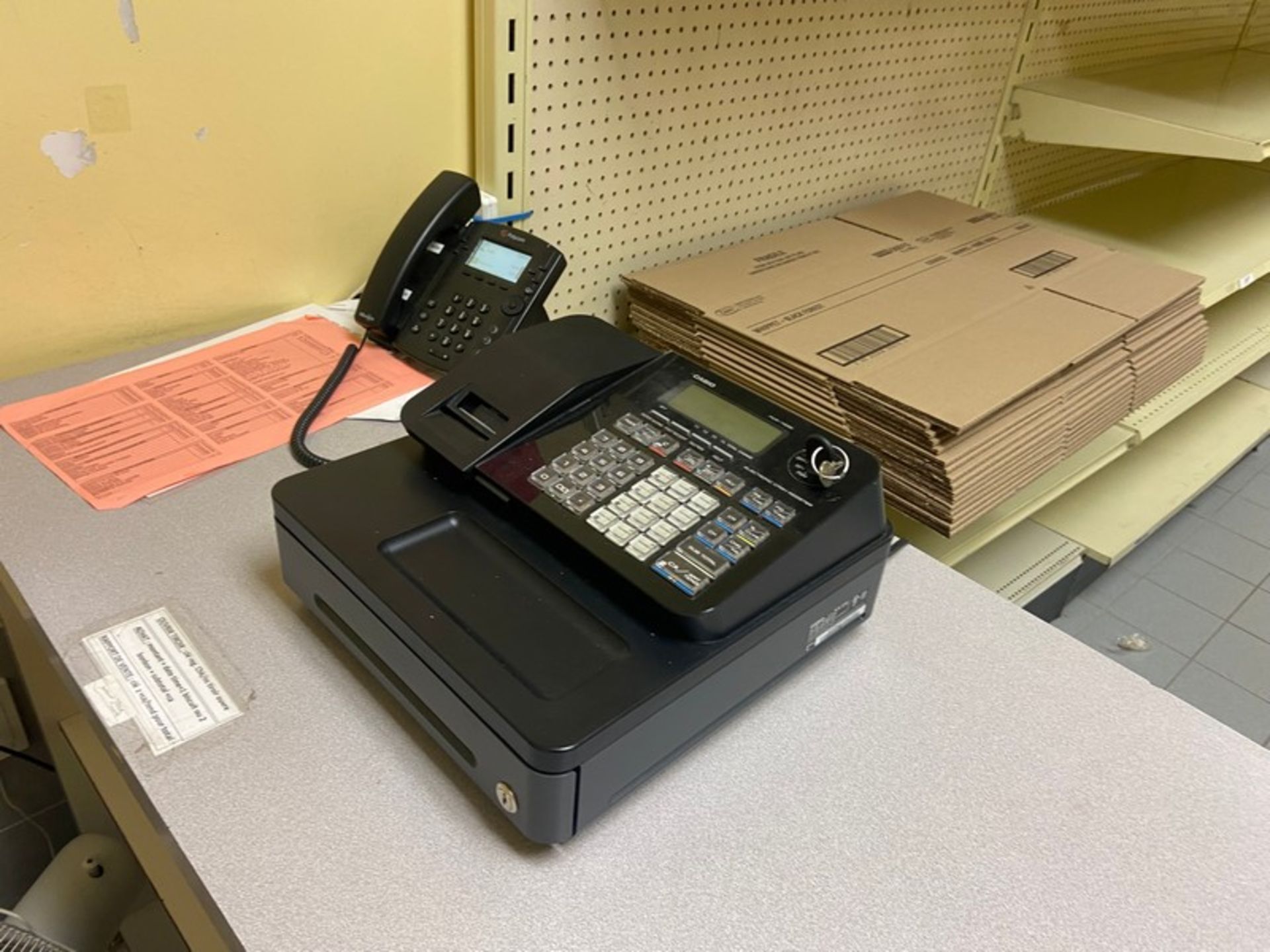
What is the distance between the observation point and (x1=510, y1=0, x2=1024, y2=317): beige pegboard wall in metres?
1.02

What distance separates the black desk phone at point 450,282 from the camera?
900 mm

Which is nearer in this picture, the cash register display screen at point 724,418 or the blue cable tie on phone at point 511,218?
the cash register display screen at point 724,418

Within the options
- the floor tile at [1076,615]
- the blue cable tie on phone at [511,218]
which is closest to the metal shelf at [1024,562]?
the floor tile at [1076,615]

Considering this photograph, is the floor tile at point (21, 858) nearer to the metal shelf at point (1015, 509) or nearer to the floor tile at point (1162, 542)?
the metal shelf at point (1015, 509)

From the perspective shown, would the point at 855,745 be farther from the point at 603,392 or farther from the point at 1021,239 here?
the point at 1021,239

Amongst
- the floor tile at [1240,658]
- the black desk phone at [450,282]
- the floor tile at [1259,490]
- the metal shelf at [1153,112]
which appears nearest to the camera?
the black desk phone at [450,282]

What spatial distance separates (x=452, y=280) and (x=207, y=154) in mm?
258

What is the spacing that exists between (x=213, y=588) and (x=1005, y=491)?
79cm

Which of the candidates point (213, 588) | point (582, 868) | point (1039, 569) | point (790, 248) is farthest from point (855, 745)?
point (1039, 569)

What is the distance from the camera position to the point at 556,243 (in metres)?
1.11

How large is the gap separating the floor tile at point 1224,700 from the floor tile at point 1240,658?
0.02 metres

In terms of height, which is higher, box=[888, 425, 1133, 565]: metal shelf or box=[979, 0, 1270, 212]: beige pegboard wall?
box=[979, 0, 1270, 212]: beige pegboard wall

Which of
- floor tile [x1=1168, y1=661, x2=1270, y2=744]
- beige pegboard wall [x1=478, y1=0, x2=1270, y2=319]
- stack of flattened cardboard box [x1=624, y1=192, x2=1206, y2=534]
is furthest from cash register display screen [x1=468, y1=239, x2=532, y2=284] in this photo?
floor tile [x1=1168, y1=661, x2=1270, y2=744]

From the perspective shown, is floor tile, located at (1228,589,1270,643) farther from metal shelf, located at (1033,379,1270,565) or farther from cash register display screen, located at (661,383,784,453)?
cash register display screen, located at (661,383,784,453)
